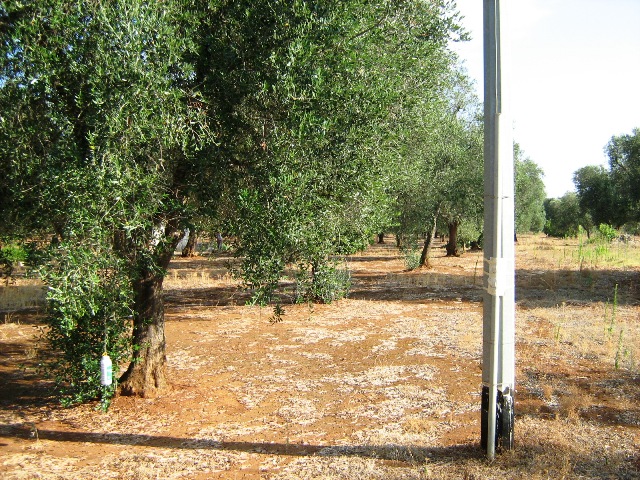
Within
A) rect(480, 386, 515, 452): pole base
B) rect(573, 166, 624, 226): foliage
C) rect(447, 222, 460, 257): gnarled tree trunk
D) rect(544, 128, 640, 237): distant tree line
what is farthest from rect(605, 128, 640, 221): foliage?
rect(480, 386, 515, 452): pole base

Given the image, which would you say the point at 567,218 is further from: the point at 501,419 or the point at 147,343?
the point at 501,419

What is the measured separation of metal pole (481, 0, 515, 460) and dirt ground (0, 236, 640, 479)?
2.09 feet

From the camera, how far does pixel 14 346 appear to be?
43.7 feet

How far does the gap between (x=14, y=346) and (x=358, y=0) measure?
11.7 m

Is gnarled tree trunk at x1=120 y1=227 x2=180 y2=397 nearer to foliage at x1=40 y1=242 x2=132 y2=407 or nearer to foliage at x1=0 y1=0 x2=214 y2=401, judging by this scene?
foliage at x1=40 y1=242 x2=132 y2=407

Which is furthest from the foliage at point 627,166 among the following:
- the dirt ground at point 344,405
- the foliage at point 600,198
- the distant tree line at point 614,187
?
the dirt ground at point 344,405

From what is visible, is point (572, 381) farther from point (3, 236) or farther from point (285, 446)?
point (3, 236)

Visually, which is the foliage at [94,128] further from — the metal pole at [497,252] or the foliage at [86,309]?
the metal pole at [497,252]

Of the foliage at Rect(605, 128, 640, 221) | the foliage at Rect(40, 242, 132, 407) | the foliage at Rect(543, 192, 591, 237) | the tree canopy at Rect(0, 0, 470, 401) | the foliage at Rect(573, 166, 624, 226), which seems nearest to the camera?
the foliage at Rect(40, 242, 132, 407)

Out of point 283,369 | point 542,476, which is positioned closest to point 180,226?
point 283,369

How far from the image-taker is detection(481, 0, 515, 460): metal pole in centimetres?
599

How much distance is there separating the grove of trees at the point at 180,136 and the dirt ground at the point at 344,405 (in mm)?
1168

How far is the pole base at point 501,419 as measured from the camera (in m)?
6.03

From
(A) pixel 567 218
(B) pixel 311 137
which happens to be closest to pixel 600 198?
(A) pixel 567 218
